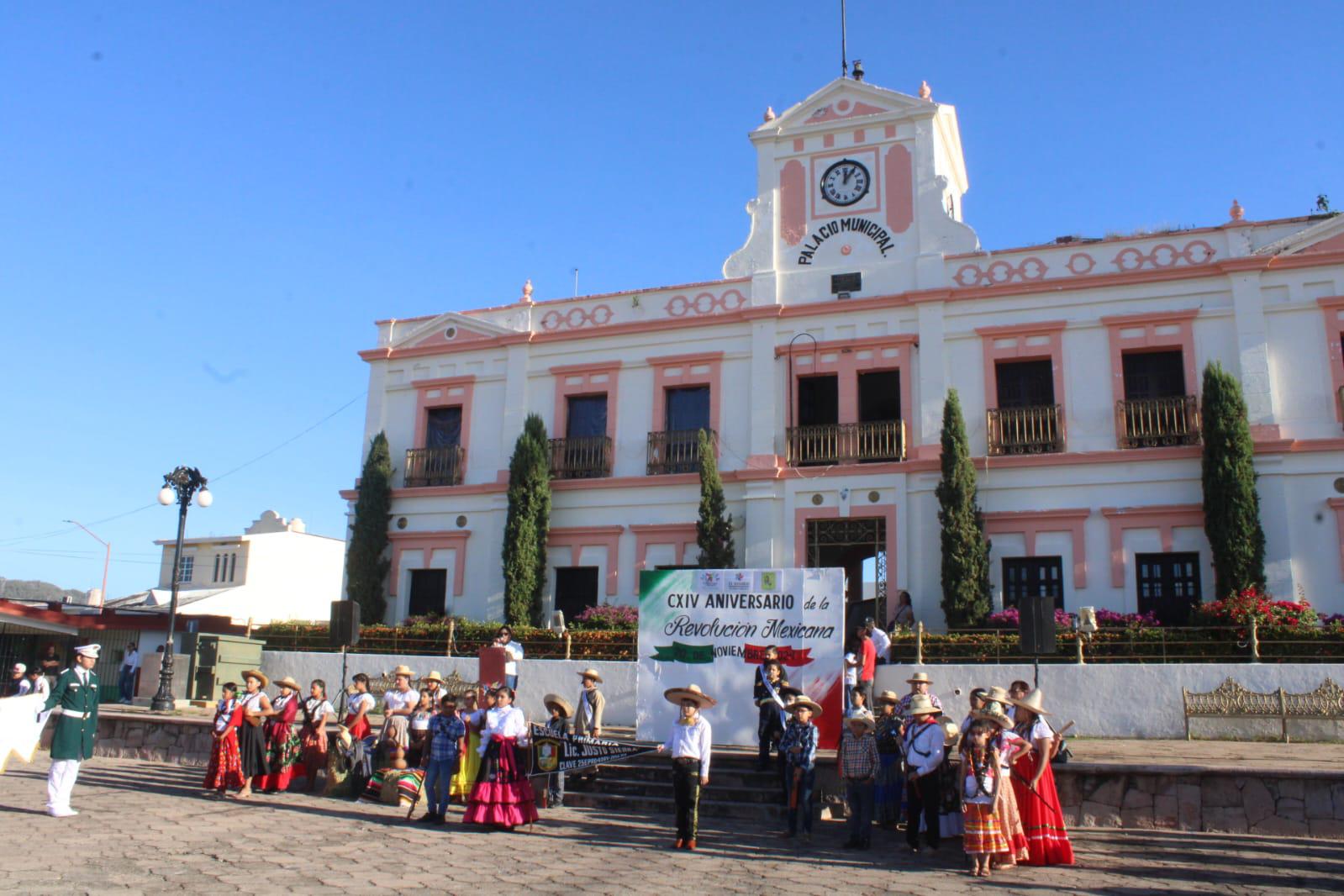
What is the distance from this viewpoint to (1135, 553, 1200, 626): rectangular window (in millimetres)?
19188

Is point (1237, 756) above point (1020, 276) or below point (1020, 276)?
below

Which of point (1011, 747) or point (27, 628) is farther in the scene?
point (27, 628)

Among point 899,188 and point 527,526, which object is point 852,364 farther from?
point 527,526

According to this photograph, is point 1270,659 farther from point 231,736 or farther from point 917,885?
point 231,736

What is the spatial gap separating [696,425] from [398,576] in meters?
7.40

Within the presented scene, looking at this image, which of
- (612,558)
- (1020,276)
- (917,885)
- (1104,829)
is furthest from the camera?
(612,558)

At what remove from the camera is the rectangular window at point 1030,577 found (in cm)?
2005

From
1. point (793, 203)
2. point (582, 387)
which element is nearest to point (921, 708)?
point (582, 387)

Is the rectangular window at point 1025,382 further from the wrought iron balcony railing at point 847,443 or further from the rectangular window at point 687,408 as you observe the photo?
the rectangular window at point 687,408

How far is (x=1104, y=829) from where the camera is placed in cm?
1122

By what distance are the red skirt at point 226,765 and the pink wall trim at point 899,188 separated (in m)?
15.4

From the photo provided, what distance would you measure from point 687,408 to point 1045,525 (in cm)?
758

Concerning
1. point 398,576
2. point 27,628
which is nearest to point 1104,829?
point 398,576

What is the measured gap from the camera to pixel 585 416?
2436cm
